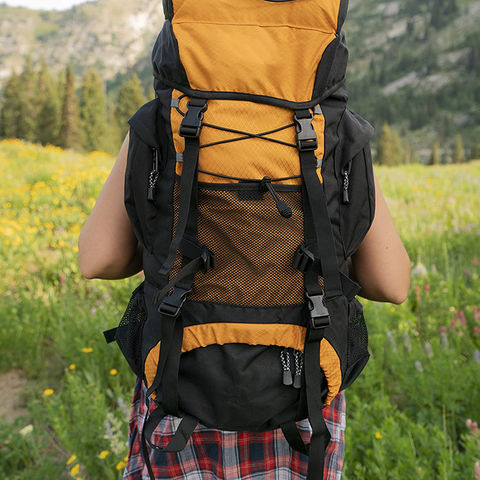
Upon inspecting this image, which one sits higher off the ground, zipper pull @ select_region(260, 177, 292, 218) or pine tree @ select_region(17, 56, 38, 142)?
zipper pull @ select_region(260, 177, 292, 218)

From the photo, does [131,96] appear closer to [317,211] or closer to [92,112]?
[92,112]

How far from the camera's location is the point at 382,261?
1.42 meters

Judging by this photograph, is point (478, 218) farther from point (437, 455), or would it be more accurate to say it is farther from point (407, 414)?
point (437, 455)

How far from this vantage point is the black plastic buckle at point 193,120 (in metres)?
1.14

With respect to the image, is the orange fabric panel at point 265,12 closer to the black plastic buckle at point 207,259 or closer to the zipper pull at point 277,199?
the zipper pull at point 277,199

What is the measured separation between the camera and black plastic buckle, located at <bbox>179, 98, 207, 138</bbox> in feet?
3.76

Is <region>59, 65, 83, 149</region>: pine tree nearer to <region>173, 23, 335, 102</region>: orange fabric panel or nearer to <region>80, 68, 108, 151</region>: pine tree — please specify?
<region>80, 68, 108, 151</region>: pine tree

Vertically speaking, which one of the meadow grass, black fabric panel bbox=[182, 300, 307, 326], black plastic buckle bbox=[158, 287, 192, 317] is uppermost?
black plastic buckle bbox=[158, 287, 192, 317]

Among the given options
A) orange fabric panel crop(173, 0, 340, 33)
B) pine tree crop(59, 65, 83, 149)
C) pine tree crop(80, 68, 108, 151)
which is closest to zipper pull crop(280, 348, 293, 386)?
orange fabric panel crop(173, 0, 340, 33)

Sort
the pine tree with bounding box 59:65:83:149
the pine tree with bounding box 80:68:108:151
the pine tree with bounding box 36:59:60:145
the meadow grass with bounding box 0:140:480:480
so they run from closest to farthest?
the meadow grass with bounding box 0:140:480:480, the pine tree with bounding box 59:65:83:149, the pine tree with bounding box 36:59:60:145, the pine tree with bounding box 80:68:108:151

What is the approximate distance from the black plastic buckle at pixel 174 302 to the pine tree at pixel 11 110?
56.1 metres

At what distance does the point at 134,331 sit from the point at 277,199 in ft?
2.16

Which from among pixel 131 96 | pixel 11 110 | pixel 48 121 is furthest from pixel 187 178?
pixel 11 110

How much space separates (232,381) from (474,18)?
215699 millimetres
